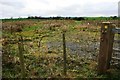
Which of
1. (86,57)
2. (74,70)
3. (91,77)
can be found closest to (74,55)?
(86,57)

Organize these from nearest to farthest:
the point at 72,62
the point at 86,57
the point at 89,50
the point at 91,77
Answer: the point at 91,77, the point at 72,62, the point at 86,57, the point at 89,50

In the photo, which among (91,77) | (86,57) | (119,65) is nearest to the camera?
(91,77)

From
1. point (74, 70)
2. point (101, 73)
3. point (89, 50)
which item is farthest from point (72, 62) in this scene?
point (89, 50)

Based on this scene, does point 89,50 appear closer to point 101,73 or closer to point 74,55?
point 74,55

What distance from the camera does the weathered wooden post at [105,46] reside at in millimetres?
10258

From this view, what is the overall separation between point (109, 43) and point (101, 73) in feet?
3.75

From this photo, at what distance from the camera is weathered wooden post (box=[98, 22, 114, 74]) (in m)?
10.3

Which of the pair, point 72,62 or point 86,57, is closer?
point 72,62

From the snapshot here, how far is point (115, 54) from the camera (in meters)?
10.9

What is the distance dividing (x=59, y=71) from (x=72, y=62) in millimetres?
1584

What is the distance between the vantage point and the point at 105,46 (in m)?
10.4

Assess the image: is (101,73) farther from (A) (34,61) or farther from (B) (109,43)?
(A) (34,61)

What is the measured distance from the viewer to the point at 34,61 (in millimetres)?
12250

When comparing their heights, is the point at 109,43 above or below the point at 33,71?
above
